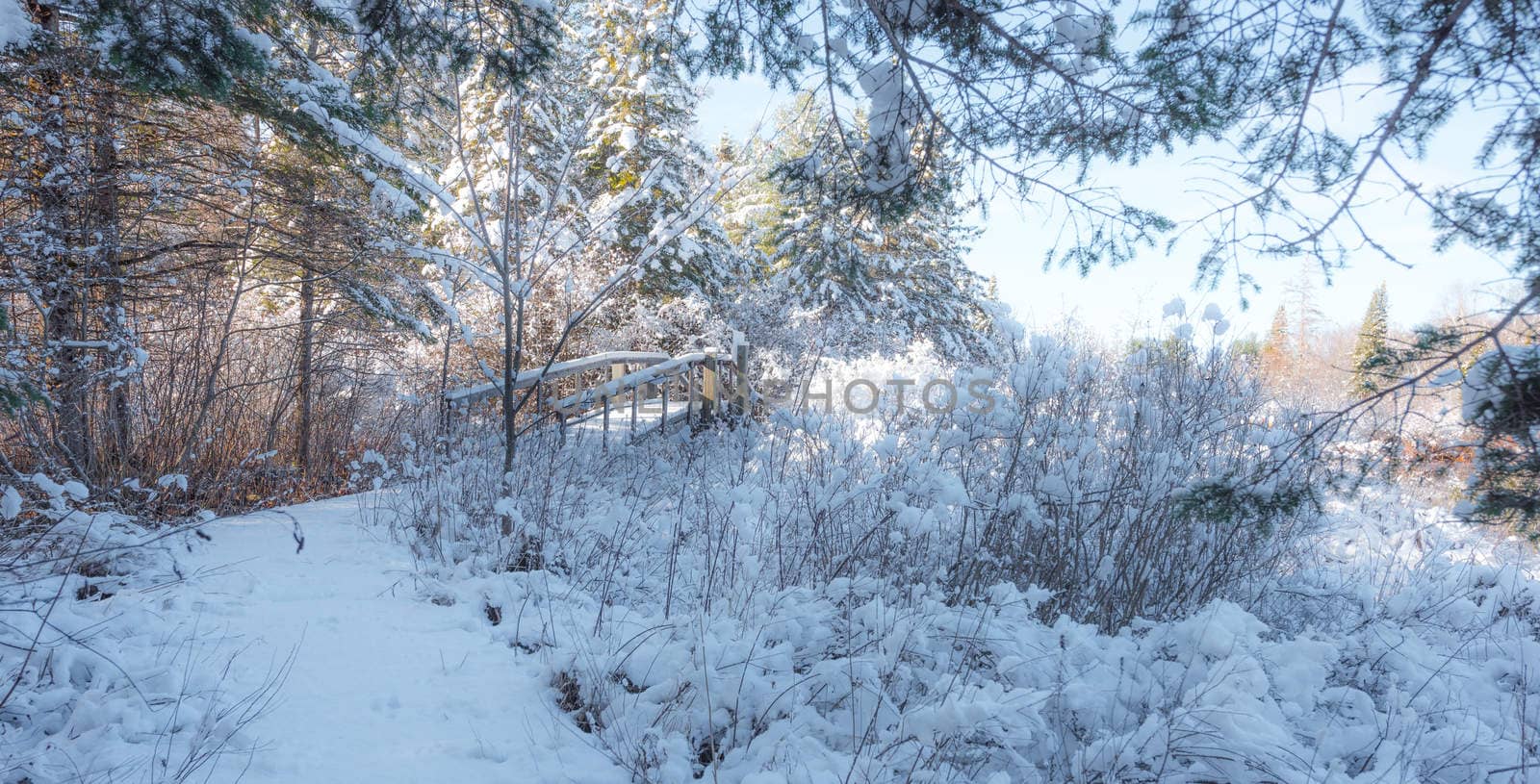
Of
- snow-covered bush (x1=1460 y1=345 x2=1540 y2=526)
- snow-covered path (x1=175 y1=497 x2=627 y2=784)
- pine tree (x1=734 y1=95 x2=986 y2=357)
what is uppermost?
pine tree (x1=734 y1=95 x2=986 y2=357)

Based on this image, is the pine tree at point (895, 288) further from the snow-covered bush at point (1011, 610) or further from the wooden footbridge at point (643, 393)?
the snow-covered bush at point (1011, 610)

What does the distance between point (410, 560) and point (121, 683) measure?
5.12 feet

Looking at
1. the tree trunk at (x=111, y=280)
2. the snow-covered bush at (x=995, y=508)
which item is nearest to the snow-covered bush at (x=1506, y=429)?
the snow-covered bush at (x=995, y=508)

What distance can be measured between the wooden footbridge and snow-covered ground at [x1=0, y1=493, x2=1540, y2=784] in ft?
8.95

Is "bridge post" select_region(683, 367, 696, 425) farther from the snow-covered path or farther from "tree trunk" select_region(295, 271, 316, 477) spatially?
the snow-covered path

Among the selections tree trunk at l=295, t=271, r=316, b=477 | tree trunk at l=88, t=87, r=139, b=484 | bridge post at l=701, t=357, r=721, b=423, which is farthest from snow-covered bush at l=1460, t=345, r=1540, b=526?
bridge post at l=701, t=357, r=721, b=423

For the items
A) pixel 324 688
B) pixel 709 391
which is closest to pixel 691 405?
pixel 709 391

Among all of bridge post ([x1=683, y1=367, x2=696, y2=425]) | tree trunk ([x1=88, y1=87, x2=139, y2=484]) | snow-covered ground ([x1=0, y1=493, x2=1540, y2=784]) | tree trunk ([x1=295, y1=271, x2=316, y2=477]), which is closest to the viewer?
snow-covered ground ([x1=0, y1=493, x2=1540, y2=784])

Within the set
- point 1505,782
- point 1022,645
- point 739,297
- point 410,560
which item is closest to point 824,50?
point 1022,645

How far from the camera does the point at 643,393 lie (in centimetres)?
1058

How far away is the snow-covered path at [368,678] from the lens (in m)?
2.14

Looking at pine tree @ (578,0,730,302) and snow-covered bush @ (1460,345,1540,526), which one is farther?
pine tree @ (578,0,730,302)

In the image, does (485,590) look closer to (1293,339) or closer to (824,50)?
(824,50)

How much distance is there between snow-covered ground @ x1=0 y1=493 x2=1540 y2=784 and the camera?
1999 millimetres
